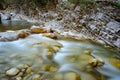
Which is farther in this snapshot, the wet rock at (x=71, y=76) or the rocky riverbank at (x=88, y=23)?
the rocky riverbank at (x=88, y=23)

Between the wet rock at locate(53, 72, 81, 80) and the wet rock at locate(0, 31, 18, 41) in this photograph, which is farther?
the wet rock at locate(0, 31, 18, 41)

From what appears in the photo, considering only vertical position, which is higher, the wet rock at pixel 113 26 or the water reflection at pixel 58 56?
the wet rock at pixel 113 26

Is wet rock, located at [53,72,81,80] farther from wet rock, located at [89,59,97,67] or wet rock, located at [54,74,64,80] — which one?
wet rock, located at [89,59,97,67]

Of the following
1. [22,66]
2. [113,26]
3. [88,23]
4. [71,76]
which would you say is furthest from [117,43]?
[22,66]

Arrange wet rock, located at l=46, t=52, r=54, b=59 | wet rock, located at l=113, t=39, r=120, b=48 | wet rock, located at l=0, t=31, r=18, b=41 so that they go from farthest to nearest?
wet rock, located at l=0, t=31, r=18, b=41, wet rock, located at l=113, t=39, r=120, b=48, wet rock, located at l=46, t=52, r=54, b=59

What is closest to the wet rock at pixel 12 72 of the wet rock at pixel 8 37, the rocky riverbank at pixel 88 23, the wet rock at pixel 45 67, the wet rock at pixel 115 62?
the wet rock at pixel 45 67

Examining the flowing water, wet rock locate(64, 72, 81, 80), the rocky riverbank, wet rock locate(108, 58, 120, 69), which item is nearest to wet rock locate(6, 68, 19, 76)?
the flowing water

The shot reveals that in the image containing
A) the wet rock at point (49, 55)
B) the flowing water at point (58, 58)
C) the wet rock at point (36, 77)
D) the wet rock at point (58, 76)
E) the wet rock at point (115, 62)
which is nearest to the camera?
the wet rock at point (36, 77)

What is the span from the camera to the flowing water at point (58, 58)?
12.9 feet

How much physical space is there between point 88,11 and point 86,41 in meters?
2.08

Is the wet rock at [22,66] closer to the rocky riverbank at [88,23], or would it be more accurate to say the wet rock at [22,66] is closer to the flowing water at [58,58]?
the flowing water at [58,58]

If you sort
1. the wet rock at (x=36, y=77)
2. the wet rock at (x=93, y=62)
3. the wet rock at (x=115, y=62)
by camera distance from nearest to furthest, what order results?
1. the wet rock at (x=36, y=77)
2. the wet rock at (x=93, y=62)
3. the wet rock at (x=115, y=62)

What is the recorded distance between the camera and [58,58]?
4734mm

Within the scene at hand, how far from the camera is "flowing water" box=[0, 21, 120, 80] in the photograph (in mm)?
3934
